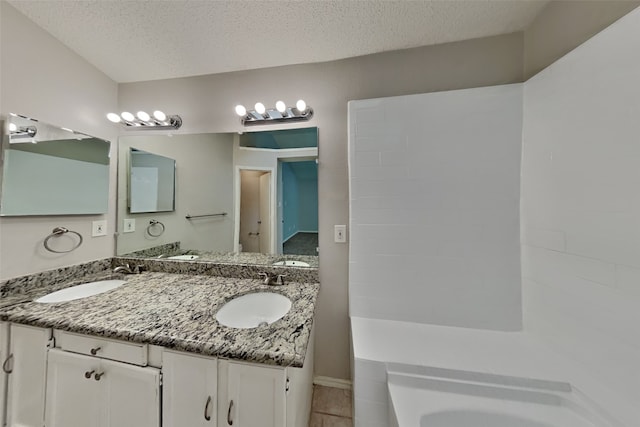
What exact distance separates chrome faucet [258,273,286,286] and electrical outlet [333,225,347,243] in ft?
1.44

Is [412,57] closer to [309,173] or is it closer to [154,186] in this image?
[309,173]

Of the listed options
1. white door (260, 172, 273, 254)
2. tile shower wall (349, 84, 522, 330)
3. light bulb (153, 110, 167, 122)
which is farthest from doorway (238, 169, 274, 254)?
light bulb (153, 110, 167, 122)

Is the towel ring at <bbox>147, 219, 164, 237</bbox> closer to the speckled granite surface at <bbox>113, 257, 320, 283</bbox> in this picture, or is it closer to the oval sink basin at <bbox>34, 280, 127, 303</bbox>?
the speckled granite surface at <bbox>113, 257, 320, 283</bbox>

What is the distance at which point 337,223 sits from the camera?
134cm

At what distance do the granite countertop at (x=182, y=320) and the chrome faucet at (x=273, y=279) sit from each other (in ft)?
0.19

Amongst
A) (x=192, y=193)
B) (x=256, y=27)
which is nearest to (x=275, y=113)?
(x=256, y=27)

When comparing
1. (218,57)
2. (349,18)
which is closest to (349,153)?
(349,18)

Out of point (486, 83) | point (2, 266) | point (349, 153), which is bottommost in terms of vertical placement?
point (2, 266)

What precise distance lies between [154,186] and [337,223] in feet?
4.83

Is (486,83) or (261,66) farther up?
(261,66)

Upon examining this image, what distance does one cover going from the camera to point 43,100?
1.17m

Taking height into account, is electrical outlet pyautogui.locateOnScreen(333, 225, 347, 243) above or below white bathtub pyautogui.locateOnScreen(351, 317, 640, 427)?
above

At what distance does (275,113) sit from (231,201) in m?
0.70

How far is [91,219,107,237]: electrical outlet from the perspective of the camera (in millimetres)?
1404
